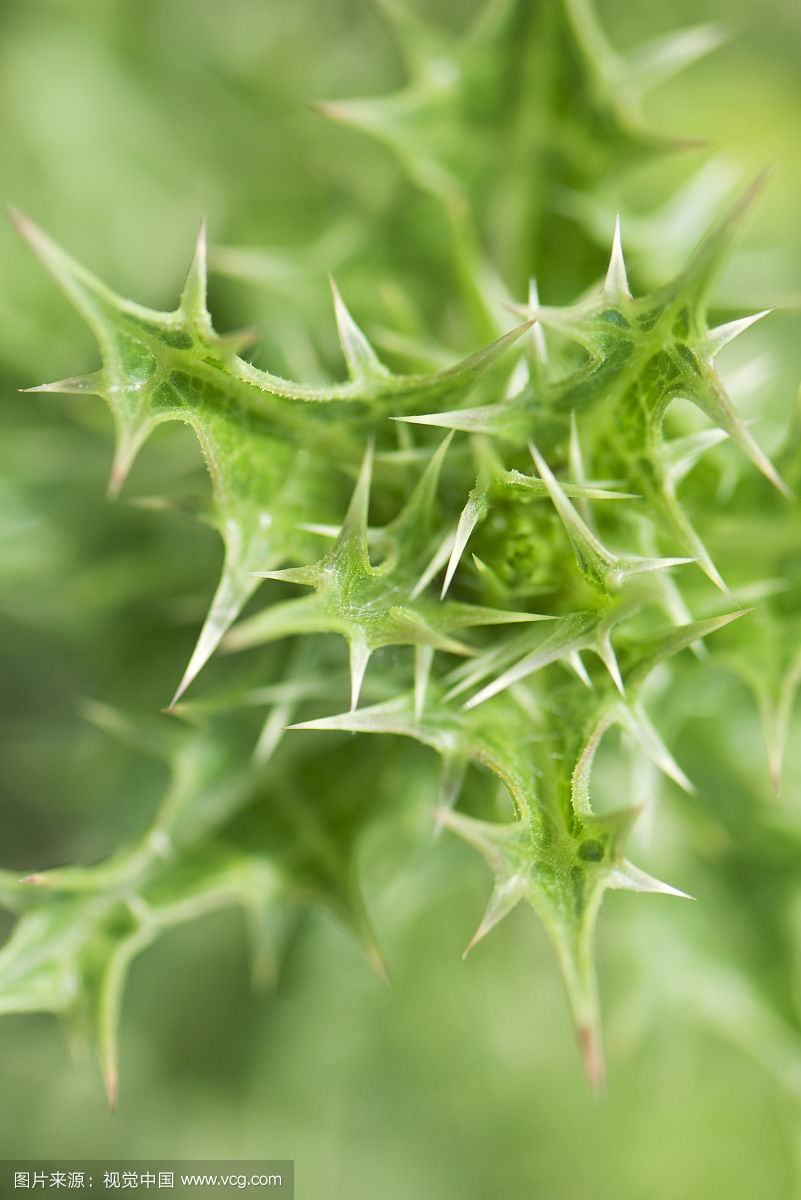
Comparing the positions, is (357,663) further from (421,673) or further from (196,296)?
(196,296)

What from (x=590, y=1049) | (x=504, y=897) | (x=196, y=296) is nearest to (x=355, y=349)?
(x=196, y=296)

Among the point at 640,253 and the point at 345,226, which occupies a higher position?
the point at 345,226

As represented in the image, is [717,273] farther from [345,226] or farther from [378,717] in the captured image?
[345,226]

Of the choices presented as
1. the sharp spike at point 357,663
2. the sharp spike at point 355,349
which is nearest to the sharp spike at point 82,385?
the sharp spike at point 355,349

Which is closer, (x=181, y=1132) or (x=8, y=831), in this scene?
(x=8, y=831)

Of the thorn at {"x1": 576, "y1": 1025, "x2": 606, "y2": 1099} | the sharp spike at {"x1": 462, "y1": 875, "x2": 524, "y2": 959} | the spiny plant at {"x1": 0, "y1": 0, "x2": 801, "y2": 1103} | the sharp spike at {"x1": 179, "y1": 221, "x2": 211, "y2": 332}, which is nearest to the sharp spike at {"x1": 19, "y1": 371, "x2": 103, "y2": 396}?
the spiny plant at {"x1": 0, "y1": 0, "x2": 801, "y2": 1103}

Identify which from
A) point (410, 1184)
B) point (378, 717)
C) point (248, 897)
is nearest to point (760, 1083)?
point (410, 1184)

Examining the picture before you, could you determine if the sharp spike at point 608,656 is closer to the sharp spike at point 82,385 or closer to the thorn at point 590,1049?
the thorn at point 590,1049

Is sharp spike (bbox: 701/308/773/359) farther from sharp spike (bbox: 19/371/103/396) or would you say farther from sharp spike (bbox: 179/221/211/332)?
sharp spike (bbox: 19/371/103/396)
